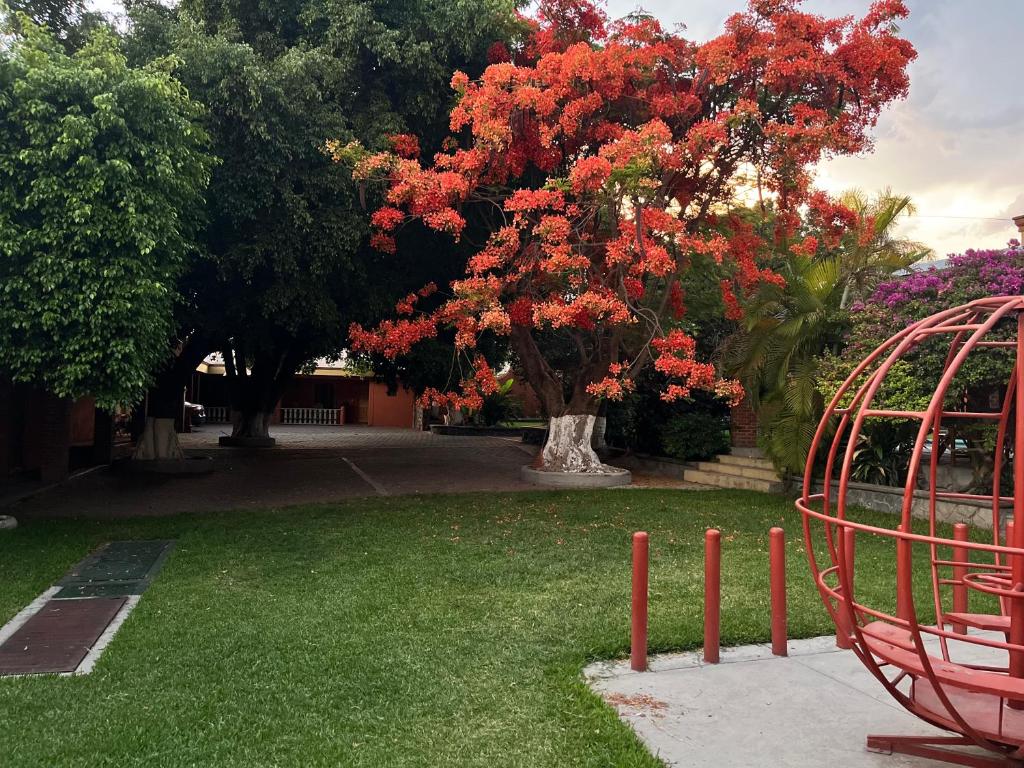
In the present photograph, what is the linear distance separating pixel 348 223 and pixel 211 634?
7.20 m

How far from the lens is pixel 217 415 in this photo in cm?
3978

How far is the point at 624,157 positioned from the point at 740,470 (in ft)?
22.1

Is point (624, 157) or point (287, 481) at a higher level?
point (624, 157)

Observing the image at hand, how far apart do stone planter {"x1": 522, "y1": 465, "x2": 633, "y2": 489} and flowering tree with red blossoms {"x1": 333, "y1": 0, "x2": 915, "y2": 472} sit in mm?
2346

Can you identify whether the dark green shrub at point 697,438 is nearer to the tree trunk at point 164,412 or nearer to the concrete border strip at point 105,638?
the tree trunk at point 164,412

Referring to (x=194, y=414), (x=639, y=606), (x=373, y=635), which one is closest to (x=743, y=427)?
(x=639, y=606)

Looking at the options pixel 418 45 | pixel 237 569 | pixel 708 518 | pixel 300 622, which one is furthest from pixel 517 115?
pixel 300 622

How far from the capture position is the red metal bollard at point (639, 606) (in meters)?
5.02

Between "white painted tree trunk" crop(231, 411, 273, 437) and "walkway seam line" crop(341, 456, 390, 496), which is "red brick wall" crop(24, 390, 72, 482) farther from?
"white painted tree trunk" crop(231, 411, 273, 437)

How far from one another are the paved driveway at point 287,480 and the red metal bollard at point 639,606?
28.4ft

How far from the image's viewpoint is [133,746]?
3879mm

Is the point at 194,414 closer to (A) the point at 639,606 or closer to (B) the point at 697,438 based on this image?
(B) the point at 697,438

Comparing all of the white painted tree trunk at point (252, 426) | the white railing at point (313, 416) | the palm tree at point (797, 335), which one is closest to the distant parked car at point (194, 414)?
the white railing at point (313, 416)

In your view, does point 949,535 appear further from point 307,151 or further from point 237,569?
point 307,151
